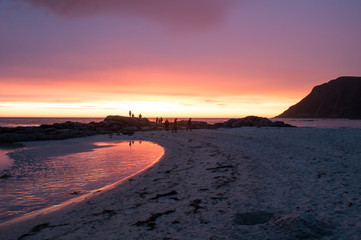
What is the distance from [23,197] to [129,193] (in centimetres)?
422

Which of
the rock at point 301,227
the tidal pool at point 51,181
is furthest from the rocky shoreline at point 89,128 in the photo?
the rock at point 301,227

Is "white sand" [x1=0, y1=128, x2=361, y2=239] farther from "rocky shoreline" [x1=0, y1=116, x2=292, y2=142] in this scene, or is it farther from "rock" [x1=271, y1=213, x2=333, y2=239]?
"rocky shoreline" [x1=0, y1=116, x2=292, y2=142]

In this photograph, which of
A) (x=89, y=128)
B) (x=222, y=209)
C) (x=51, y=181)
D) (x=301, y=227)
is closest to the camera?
(x=301, y=227)

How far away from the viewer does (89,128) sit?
5281 centimetres

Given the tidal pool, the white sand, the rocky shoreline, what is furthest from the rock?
the rocky shoreline

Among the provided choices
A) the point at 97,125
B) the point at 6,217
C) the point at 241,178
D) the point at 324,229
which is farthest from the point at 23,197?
the point at 97,125

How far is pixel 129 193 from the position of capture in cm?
893

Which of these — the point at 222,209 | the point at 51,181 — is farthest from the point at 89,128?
the point at 222,209

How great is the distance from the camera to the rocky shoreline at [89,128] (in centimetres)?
3529

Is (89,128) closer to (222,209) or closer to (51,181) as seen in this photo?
(51,181)

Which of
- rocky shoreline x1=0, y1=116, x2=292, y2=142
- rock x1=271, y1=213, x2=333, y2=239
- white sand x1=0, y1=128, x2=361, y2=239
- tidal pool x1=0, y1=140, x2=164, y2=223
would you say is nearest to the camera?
rock x1=271, y1=213, x2=333, y2=239

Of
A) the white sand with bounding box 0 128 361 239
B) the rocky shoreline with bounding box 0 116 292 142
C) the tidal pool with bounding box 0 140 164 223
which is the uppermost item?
the rocky shoreline with bounding box 0 116 292 142

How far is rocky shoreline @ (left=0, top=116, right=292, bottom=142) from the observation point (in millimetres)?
35294

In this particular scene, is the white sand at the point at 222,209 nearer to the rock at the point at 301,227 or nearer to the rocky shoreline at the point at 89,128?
the rock at the point at 301,227
